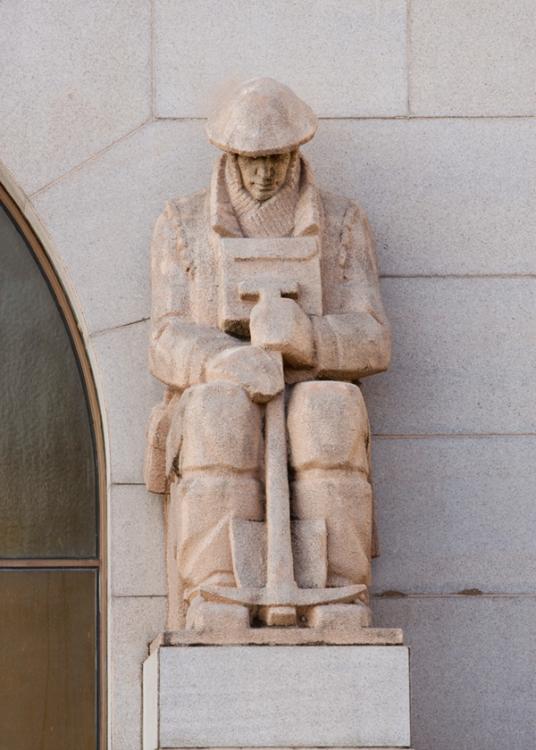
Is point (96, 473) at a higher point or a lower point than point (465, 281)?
lower

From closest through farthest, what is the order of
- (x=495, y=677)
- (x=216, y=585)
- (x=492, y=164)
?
1. (x=216, y=585)
2. (x=495, y=677)
3. (x=492, y=164)

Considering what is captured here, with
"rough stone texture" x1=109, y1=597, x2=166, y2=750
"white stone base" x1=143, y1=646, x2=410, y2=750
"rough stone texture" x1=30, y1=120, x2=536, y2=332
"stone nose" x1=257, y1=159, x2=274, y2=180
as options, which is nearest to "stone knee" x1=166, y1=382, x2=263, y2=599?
"white stone base" x1=143, y1=646, x2=410, y2=750

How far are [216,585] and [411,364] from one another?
200 centimetres

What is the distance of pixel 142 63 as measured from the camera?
33.6ft

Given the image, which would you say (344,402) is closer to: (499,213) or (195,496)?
(195,496)

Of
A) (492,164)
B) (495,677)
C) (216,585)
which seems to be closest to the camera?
(216,585)

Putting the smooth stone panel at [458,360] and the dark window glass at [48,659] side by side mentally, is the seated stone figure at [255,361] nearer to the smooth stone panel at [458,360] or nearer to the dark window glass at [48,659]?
the smooth stone panel at [458,360]

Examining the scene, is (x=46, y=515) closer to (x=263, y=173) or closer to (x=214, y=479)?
(x=214, y=479)

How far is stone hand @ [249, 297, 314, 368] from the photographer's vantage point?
898 cm

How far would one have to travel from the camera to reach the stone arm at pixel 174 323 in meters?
9.15

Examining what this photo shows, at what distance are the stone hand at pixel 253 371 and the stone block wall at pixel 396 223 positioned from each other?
1037mm

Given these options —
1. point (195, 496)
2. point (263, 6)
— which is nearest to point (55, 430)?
point (195, 496)

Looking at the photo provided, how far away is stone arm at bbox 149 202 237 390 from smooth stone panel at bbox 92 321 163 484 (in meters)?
0.43

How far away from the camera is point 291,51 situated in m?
10.3
